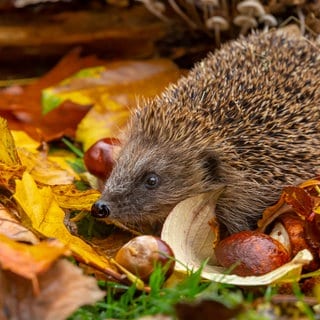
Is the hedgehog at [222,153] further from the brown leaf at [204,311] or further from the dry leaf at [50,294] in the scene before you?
the brown leaf at [204,311]

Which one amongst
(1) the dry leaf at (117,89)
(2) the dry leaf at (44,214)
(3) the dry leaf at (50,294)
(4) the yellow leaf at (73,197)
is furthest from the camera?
(1) the dry leaf at (117,89)

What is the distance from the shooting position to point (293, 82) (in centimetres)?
292

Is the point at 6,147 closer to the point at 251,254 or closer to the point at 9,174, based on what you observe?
the point at 9,174

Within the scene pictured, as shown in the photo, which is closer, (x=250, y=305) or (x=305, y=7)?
(x=250, y=305)

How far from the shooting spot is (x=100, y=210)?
2.62m

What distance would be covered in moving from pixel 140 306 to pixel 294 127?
1.05 meters

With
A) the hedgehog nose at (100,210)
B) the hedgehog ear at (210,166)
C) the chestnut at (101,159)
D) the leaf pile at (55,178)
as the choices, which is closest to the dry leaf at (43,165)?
the leaf pile at (55,178)

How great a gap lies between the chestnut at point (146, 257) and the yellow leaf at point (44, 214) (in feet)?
0.30

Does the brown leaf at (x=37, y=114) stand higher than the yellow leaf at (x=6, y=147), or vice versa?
the yellow leaf at (x=6, y=147)

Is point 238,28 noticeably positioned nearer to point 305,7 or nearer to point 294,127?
point 305,7

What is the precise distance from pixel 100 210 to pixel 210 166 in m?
0.45

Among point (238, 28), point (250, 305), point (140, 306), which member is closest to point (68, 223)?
point (140, 306)

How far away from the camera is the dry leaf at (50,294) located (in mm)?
1838

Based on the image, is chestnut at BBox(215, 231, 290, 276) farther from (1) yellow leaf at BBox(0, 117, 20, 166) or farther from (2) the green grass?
(1) yellow leaf at BBox(0, 117, 20, 166)
